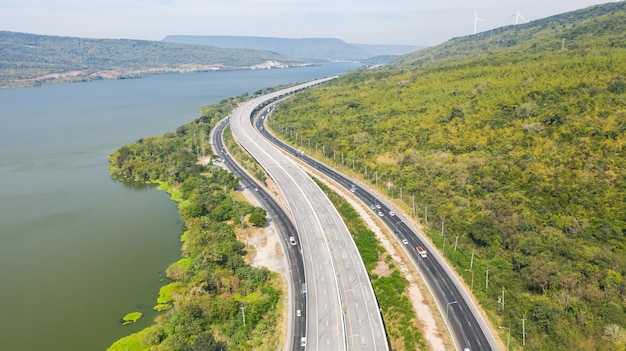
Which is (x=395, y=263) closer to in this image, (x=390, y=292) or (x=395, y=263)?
(x=395, y=263)

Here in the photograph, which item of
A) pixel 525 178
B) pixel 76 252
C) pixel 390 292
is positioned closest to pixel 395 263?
pixel 390 292

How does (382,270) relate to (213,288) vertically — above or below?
above

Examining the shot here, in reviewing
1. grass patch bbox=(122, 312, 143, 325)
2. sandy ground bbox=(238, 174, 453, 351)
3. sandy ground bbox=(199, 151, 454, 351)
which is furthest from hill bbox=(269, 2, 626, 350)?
grass patch bbox=(122, 312, 143, 325)

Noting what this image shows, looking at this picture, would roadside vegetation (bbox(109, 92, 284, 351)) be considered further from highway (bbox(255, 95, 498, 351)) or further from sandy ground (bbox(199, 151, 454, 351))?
highway (bbox(255, 95, 498, 351))

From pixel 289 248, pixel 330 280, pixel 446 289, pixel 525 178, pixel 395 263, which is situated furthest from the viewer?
pixel 525 178

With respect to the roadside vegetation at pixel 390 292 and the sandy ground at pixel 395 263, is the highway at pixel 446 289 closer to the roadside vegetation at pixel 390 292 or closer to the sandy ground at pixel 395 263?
the sandy ground at pixel 395 263

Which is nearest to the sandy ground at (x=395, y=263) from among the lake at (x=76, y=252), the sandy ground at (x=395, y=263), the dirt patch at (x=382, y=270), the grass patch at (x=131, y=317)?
the sandy ground at (x=395, y=263)
